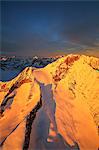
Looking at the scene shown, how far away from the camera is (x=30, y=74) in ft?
146

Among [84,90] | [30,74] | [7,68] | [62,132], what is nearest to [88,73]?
[84,90]

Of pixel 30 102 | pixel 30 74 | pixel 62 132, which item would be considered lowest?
pixel 62 132

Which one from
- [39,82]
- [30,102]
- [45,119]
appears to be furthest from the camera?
[39,82]

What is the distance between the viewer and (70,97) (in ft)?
133

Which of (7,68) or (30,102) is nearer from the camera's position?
(30,102)

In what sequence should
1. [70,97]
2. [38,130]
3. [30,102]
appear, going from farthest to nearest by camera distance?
[70,97], [30,102], [38,130]

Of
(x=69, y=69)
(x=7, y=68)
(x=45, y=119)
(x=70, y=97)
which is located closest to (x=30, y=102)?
(x=45, y=119)

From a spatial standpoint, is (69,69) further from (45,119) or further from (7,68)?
(7,68)

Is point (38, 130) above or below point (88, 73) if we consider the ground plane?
below

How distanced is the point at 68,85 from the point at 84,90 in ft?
10.0

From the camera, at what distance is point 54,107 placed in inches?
1455

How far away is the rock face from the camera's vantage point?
30.5 meters

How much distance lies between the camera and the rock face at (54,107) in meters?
30.5

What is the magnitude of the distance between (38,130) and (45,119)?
2432 millimetres
